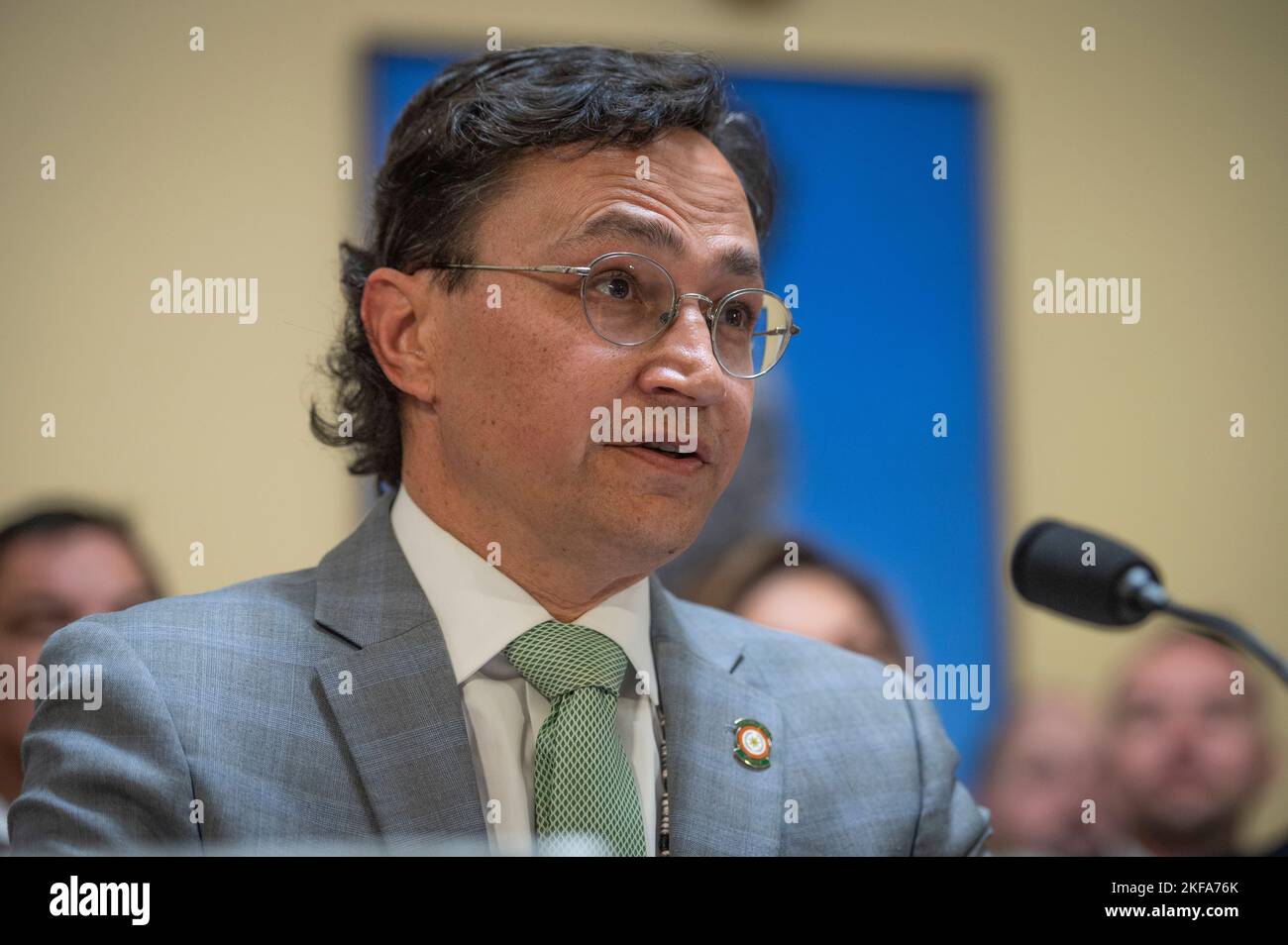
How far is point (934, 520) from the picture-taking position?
2.35 metres

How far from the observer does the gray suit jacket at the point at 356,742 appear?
63.7 inches

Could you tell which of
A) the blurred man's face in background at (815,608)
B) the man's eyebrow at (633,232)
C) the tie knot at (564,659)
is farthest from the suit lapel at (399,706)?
the blurred man's face in background at (815,608)

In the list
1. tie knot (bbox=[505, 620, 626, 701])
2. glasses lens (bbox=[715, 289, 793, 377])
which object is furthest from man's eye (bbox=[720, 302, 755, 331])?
tie knot (bbox=[505, 620, 626, 701])

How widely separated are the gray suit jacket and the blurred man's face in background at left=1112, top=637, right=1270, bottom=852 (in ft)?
1.50

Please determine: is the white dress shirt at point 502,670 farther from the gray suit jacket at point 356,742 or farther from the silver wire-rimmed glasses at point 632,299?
the silver wire-rimmed glasses at point 632,299

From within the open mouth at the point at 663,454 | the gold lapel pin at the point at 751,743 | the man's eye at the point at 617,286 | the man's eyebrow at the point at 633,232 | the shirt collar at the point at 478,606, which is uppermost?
the man's eyebrow at the point at 633,232

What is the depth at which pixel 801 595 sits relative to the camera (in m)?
2.46

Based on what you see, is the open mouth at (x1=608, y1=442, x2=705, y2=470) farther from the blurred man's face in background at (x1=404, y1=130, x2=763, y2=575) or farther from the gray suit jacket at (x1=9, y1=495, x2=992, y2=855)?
the gray suit jacket at (x1=9, y1=495, x2=992, y2=855)

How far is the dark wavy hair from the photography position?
1.96 meters

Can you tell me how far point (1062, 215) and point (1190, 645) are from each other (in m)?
0.82

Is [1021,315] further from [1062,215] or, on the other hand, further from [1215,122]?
[1215,122]

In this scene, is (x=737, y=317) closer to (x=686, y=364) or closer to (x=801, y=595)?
(x=686, y=364)

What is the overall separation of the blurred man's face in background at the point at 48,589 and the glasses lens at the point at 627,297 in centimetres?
82
